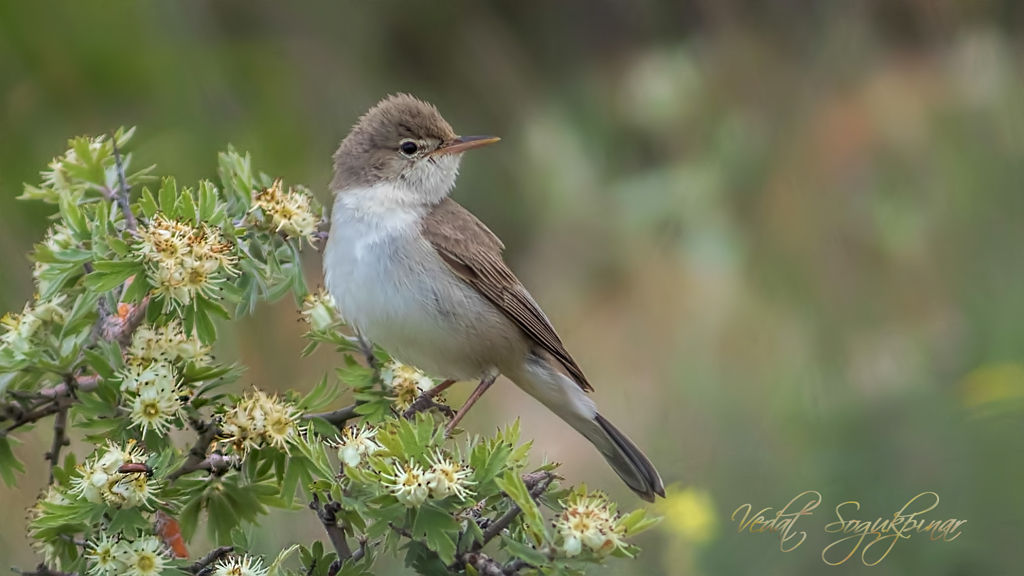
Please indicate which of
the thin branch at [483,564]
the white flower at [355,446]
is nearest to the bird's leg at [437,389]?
the white flower at [355,446]

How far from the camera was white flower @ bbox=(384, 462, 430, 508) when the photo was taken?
99 centimetres

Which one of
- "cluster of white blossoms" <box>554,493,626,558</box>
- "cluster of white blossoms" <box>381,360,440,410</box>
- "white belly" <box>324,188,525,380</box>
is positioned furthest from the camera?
"white belly" <box>324,188,525,380</box>

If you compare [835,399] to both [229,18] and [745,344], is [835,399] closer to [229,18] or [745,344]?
[745,344]

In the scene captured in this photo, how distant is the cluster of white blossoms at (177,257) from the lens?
1.07 meters

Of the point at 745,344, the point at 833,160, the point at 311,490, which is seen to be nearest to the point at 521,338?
the point at 311,490

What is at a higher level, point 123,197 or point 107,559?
point 123,197

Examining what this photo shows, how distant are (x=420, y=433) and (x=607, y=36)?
191cm

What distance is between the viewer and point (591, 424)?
170 cm

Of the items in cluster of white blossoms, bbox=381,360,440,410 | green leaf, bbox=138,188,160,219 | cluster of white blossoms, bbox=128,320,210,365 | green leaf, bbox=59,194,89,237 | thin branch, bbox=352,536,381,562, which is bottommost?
thin branch, bbox=352,536,381,562

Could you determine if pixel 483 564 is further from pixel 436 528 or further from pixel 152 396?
pixel 152 396

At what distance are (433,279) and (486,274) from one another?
0.37 feet

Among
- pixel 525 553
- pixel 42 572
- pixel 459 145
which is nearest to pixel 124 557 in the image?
pixel 42 572

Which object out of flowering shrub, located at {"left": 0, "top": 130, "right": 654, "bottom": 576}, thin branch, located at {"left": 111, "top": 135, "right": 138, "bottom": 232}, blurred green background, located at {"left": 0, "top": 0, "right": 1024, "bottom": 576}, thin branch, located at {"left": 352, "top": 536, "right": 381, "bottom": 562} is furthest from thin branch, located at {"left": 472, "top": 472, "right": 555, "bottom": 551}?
blurred green background, located at {"left": 0, "top": 0, "right": 1024, "bottom": 576}

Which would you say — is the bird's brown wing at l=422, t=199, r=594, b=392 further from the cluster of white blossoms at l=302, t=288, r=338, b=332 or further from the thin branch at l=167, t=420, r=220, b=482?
the thin branch at l=167, t=420, r=220, b=482
